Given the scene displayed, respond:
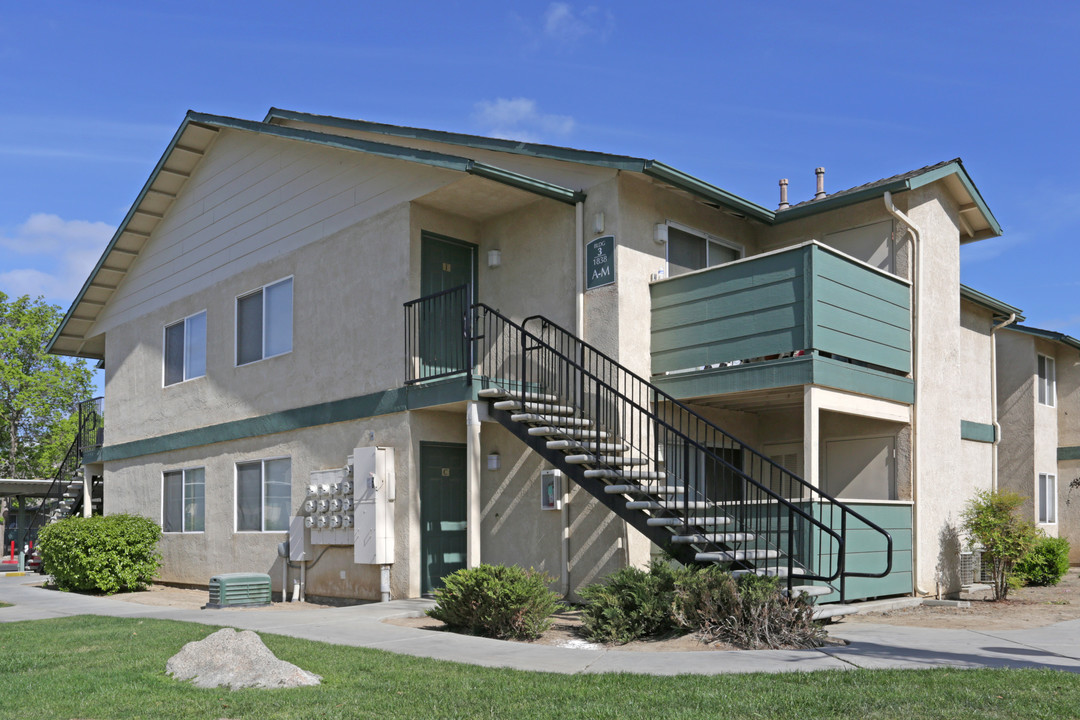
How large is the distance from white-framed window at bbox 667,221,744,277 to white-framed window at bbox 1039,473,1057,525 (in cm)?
1110

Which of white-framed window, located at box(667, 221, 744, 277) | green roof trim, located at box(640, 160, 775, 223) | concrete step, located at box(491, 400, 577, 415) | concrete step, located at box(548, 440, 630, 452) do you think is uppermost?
green roof trim, located at box(640, 160, 775, 223)

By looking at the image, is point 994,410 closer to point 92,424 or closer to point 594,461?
point 594,461

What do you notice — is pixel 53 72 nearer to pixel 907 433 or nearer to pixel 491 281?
pixel 491 281

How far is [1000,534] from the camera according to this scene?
12758mm

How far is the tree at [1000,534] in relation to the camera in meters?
12.7

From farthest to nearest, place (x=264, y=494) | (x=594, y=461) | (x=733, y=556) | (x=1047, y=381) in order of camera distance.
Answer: (x=1047, y=381) → (x=264, y=494) → (x=594, y=461) → (x=733, y=556)

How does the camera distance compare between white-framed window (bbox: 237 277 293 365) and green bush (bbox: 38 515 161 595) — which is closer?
white-framed window (bbox: 237 277 293 365)

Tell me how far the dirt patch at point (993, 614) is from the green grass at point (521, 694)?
144 inches

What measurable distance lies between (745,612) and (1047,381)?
52.4ft

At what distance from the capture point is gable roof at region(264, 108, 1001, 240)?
1163 centimetres

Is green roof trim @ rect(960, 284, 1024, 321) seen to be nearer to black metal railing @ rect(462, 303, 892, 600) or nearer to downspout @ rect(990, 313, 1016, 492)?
downspout @ rect(990, 313, 1016, 492)

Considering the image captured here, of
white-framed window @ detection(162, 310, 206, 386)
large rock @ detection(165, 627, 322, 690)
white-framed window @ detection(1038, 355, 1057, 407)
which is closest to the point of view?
large rock @ detection(165, 627, 322, 690)

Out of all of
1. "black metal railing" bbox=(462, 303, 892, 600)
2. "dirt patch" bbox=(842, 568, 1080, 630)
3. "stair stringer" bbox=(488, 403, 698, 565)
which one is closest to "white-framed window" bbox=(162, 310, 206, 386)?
"black metal railing" bbox=(462, 303, 892, 600)

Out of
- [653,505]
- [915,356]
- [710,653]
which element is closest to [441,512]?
[653,505]
